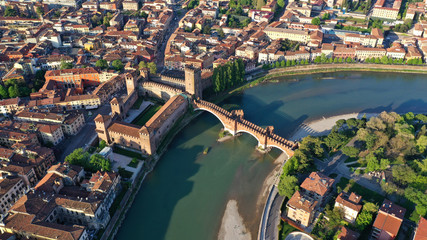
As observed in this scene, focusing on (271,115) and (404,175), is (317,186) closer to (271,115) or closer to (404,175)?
(404,175)

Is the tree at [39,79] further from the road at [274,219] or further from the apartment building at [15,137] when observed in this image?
the road at [274,219]

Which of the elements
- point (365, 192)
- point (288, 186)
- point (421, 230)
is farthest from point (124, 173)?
point (421, 230)

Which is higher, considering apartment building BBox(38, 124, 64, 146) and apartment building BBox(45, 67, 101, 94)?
apartment building BBox(45, 67, 101, 94)

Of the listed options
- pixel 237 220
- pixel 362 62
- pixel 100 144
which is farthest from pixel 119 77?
pixel 362 62

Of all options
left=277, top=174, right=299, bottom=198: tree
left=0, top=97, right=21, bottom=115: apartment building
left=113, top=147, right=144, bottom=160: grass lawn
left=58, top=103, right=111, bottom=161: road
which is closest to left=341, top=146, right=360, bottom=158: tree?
left=277, top=174, right=299, bottom=198: tree

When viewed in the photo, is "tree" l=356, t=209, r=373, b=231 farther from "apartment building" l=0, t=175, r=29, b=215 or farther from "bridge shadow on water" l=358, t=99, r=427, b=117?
"apartment building" l=0, t=175, r=29, b=215

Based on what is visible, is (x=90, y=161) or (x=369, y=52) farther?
(x=369, y=52)

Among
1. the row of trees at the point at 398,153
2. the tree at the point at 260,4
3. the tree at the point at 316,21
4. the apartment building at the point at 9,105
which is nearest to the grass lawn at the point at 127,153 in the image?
the apartment building at the point at 9,105
